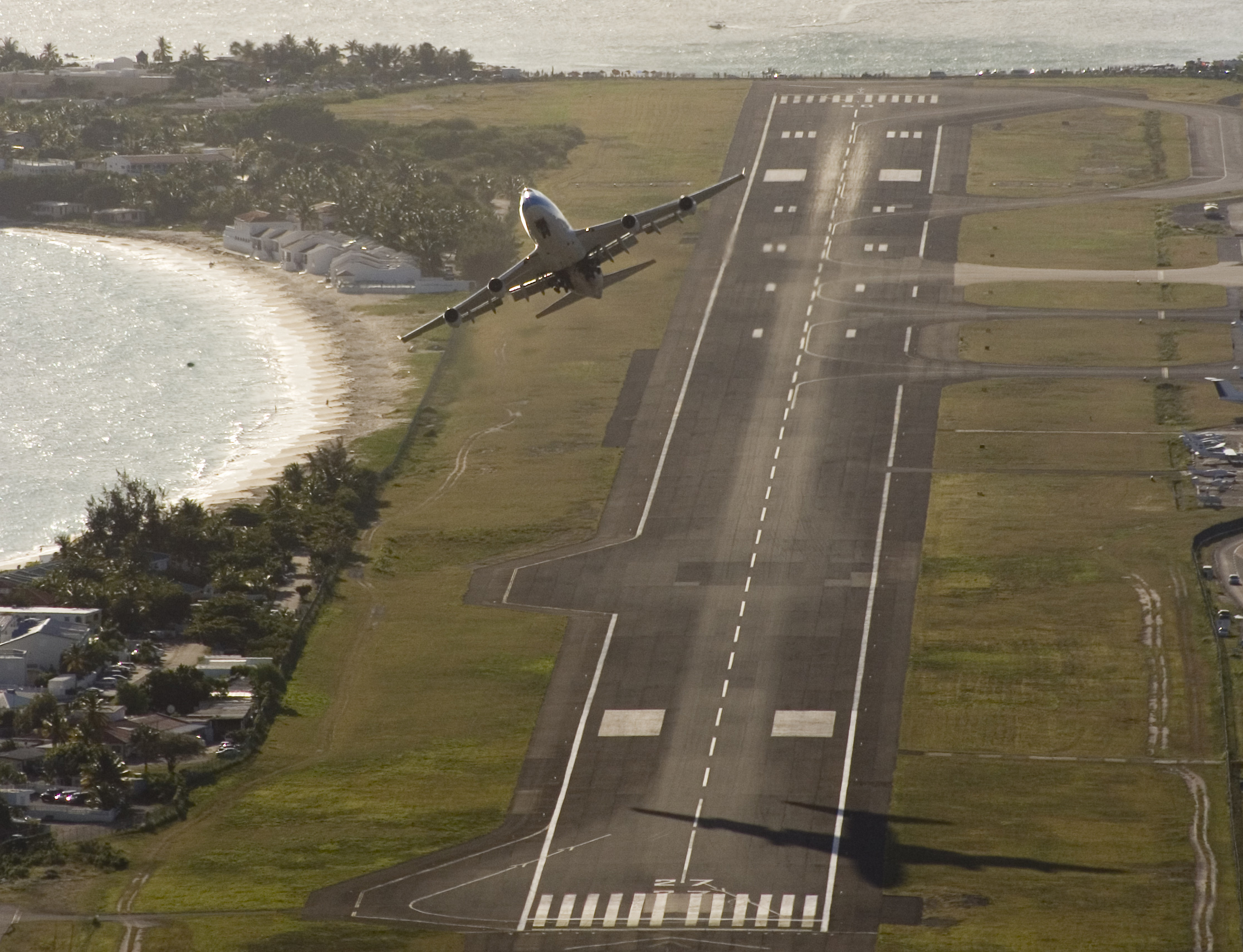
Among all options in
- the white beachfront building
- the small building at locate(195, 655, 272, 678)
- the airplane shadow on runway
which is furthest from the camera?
the small building at locate(195, 655, 272, 678)

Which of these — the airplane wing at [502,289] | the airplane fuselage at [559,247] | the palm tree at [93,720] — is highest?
the airplane fuselage at [559,247]

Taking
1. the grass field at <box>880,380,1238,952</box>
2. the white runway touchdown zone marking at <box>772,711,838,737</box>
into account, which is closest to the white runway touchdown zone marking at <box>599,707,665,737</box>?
the white runway touchdown zone marking at <box>772,711,838,737</box>

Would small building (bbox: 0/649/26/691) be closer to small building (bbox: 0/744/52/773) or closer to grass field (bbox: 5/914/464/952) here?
small building (bbox: 0/744/52/773)

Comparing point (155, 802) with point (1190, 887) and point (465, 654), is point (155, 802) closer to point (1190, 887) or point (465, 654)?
point (465, 654)

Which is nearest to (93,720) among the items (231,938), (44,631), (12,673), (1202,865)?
(12,673)

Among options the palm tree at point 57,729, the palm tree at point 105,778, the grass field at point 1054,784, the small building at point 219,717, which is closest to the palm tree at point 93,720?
the palm tree at point 57,729

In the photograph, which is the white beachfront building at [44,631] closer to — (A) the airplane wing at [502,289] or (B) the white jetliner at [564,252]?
(A) the airplane wing at [502,289]

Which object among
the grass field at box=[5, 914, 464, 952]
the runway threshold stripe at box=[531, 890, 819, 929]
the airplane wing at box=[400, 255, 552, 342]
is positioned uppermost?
the airplane wing at box=[400, 255, 552, 342]
